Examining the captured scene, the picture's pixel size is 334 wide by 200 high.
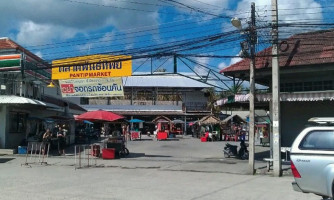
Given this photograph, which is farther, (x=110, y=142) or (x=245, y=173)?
(x=110, y=142)

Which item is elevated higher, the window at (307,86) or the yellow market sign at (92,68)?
the yellow market sign at (92,68)

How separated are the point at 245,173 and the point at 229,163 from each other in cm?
366

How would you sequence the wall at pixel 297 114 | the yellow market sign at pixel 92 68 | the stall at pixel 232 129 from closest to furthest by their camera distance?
the wall at pixel 297 114 → the yellow market sign at pixel 92 68 → the stall at pixel 232 129

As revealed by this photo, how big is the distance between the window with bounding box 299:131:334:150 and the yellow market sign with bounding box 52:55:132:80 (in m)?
14.3

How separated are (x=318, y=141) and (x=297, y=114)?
13180 mm

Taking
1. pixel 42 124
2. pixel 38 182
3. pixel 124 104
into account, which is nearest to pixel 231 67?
pixel 38 182

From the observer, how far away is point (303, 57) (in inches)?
761

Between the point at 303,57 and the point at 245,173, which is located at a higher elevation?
the point at 303,57

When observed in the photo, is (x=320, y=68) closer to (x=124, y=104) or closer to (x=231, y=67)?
(x=231, y=67)

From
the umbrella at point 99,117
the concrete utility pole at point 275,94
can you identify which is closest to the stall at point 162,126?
the umbrella at point 99,117

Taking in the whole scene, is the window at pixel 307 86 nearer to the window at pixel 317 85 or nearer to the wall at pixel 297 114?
the window at pixel 317 85

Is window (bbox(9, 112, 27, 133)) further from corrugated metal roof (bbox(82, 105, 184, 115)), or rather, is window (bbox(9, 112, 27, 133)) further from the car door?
corrugated metal roof (bbox(82, 105, 184, 115))

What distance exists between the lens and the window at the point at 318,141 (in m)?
8.30

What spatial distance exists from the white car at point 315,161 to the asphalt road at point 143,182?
2.35 metres
